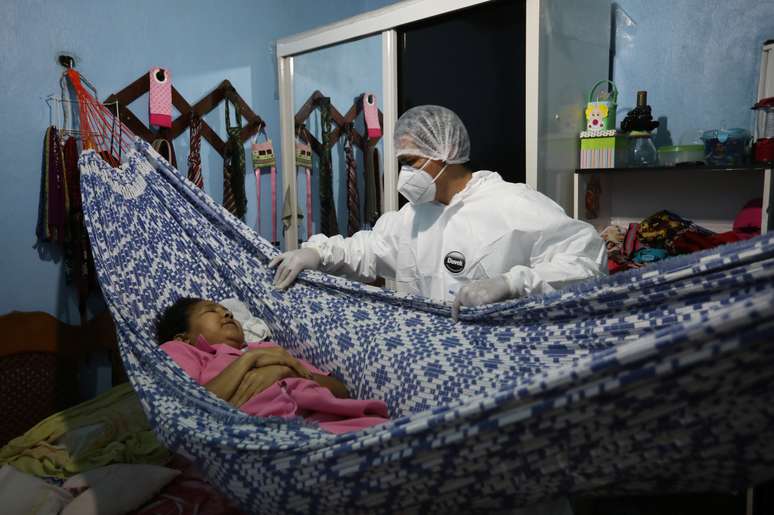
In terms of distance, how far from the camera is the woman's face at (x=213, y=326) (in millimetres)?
1683

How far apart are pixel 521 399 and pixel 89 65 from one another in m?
2.42

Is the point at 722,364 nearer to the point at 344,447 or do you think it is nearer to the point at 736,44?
the point at 344,447

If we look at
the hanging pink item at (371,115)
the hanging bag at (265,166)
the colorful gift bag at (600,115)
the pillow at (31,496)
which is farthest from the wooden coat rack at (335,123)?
Answer: the pillow at (31,496)

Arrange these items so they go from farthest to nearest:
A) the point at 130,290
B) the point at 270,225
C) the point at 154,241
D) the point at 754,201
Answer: the point at 270,225 → the point at 754,201 → the point at 154,241 → the point at 130,290

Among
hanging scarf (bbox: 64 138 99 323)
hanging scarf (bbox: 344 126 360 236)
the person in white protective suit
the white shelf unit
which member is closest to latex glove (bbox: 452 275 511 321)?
the person in white protective suit

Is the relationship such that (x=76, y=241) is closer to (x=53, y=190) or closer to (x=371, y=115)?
(x=53, y=190)

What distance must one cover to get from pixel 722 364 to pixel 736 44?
2.05 m

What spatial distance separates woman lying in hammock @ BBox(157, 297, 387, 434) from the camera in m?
1.26

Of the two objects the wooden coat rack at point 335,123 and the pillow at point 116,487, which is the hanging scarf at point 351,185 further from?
the pillow at point 116,487

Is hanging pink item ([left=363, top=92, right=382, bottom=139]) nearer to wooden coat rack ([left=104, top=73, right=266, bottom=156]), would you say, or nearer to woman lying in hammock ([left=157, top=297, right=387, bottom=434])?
wooden coat rack ([left=104, top=73, right=266, bottom=156])

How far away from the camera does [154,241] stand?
6.04ft

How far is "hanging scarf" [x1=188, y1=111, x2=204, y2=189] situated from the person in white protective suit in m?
1.13

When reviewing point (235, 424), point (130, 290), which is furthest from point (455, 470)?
point (130, 290)

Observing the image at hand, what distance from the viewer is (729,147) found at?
2.05m
